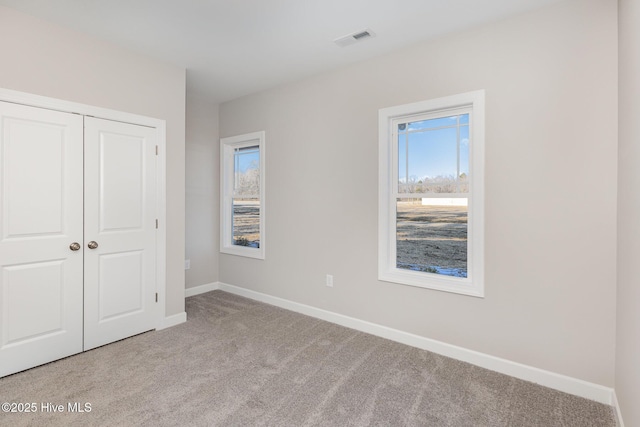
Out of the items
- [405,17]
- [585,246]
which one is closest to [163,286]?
[405,17]

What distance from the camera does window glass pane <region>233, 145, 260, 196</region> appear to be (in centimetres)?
441

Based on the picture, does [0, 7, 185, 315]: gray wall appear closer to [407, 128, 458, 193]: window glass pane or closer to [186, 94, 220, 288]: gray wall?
[186, 94, 220, 288]: gray wall

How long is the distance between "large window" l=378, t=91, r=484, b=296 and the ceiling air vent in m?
0.66

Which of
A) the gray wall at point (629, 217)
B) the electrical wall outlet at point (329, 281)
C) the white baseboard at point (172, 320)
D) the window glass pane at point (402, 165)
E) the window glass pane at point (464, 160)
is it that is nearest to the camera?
the gray wall at point (629, 217)

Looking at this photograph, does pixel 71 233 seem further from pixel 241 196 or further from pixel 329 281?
pixel 329 281

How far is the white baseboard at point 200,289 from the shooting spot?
4.34m

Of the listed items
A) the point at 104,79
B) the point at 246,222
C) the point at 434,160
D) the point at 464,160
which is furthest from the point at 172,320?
the point at 464,160

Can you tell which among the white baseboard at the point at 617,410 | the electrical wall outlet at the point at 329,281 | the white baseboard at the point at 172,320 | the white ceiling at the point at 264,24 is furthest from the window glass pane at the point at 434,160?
the white baseboard at the point at 172,320

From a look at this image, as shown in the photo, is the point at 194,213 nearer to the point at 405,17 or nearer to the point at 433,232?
the point at 433,232

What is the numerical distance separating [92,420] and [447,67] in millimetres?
3594

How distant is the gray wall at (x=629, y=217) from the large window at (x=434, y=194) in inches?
32.4

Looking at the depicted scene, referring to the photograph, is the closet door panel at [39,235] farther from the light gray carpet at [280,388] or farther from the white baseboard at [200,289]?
the white baseboard at [200,289]

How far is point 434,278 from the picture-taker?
2.84 m

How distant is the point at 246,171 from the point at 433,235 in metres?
2.77
